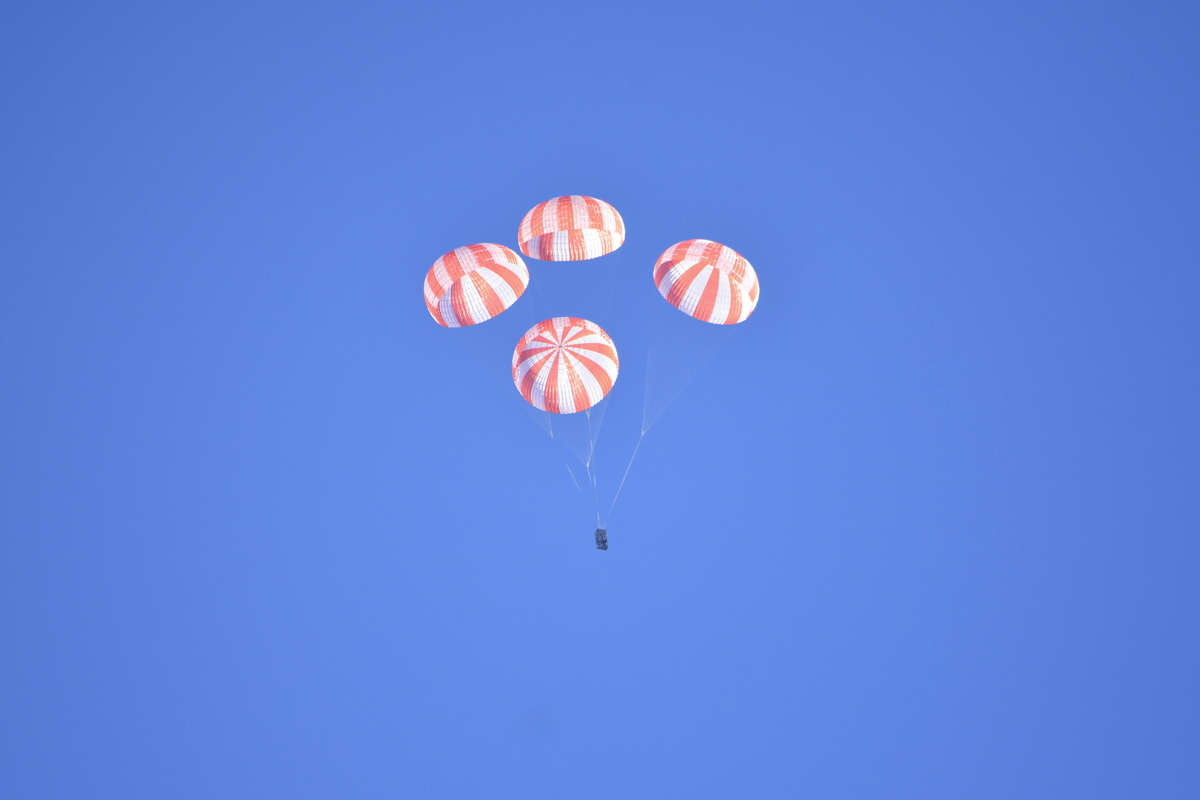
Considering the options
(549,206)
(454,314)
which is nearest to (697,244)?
(549,206)

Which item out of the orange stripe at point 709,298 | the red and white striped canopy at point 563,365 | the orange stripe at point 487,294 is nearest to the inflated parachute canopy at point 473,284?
the orange stripe at point 487,294

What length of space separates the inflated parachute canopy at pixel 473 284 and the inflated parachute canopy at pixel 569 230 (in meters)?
0.55

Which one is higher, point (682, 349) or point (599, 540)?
point (682, 349)

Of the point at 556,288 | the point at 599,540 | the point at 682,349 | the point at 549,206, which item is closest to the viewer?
the point at 549,206

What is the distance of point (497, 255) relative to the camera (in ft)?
48.1

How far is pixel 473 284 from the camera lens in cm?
1446

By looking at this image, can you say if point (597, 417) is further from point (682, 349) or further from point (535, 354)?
point (535, 354)

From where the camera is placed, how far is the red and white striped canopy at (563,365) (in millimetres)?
14289

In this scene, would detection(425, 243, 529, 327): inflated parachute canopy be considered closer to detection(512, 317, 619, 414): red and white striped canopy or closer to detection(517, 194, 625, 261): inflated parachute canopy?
detection(517, 194, 625, 261): inflated parachute canopy

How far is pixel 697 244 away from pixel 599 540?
528cm

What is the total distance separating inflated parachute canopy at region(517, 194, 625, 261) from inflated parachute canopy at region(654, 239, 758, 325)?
1.10m

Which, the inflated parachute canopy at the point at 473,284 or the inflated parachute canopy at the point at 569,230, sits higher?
the inflated parachute canopy at the point at 569,230

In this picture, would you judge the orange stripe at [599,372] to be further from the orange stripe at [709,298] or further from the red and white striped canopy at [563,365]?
the orange stripe at [709,298]

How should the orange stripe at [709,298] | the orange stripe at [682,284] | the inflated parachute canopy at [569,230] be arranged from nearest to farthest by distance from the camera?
1. the inflated parachute canopy at [569,230]
2. the orange stripe at [709,298]
3. the orange stripe at [682,284]
